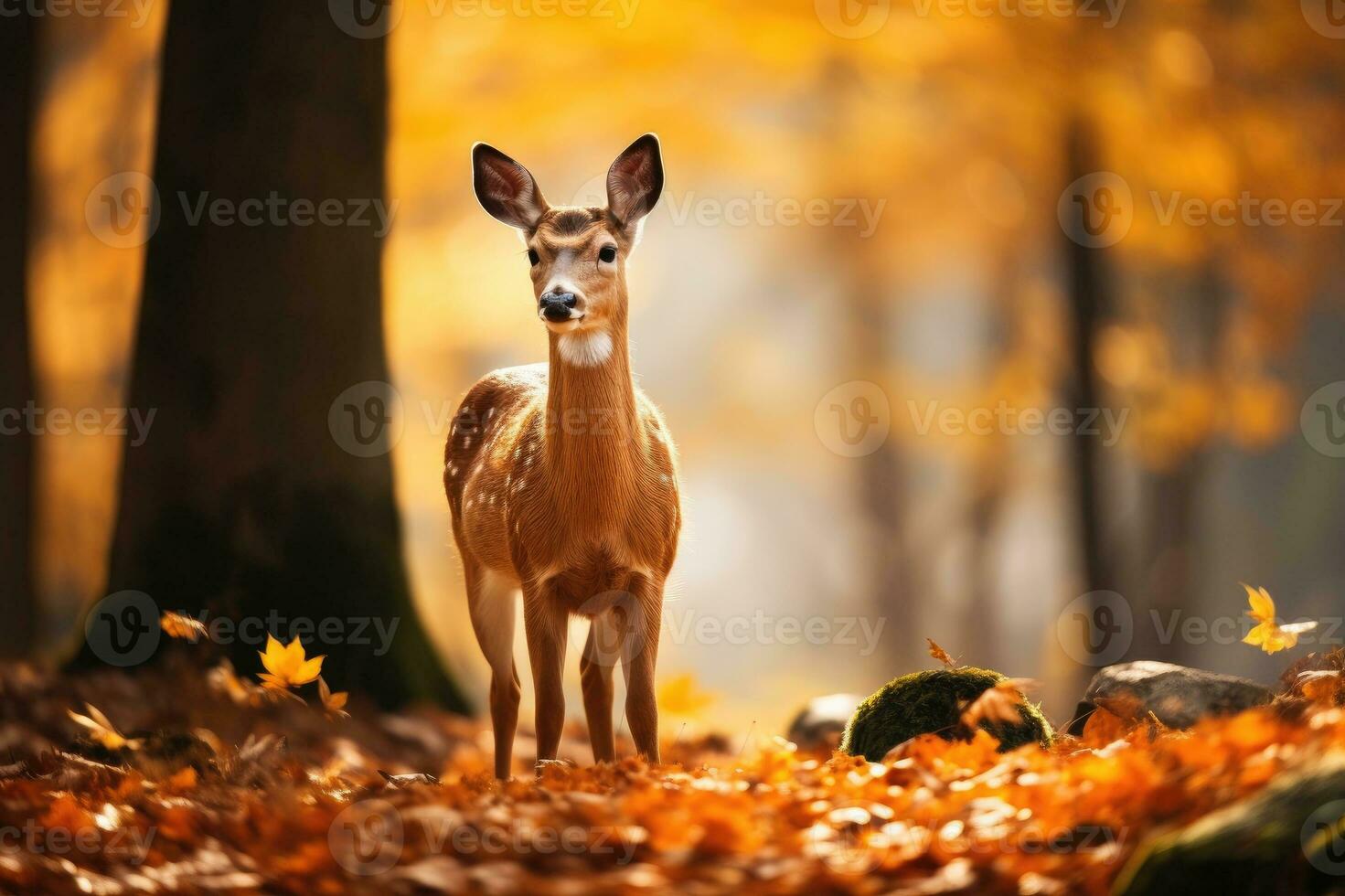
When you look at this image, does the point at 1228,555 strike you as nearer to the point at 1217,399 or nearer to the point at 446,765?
the point at 1217,399

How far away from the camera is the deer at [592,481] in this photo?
18.6 feet

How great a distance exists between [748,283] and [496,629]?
1215cm

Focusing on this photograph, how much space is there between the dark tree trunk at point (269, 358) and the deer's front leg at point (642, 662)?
272 centimetres

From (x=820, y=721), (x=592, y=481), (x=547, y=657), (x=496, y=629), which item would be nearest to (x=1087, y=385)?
(x=820, y=721)

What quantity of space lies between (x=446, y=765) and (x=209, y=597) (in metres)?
1.71

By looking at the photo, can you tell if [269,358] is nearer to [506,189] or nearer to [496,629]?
[496,629]

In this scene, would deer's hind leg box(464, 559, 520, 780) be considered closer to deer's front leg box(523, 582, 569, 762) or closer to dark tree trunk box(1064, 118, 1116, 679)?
deer's front leg box(523, 582, 569, 762)

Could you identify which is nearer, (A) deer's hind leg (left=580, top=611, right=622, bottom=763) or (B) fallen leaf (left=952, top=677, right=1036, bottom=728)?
(B) fallen leaf (left=952, top=677, right=1036, bottom=728)

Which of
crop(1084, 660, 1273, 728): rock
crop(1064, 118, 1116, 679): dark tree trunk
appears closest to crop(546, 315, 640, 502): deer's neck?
crop(1084, 660, 1273, 728): rock

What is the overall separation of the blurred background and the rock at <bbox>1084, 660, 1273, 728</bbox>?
2.16m

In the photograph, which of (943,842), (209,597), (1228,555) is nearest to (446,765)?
(209,597)

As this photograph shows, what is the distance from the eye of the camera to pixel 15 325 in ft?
35.9

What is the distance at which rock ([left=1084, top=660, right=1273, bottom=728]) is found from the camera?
5.36 meters

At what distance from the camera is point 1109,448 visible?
513 inches
